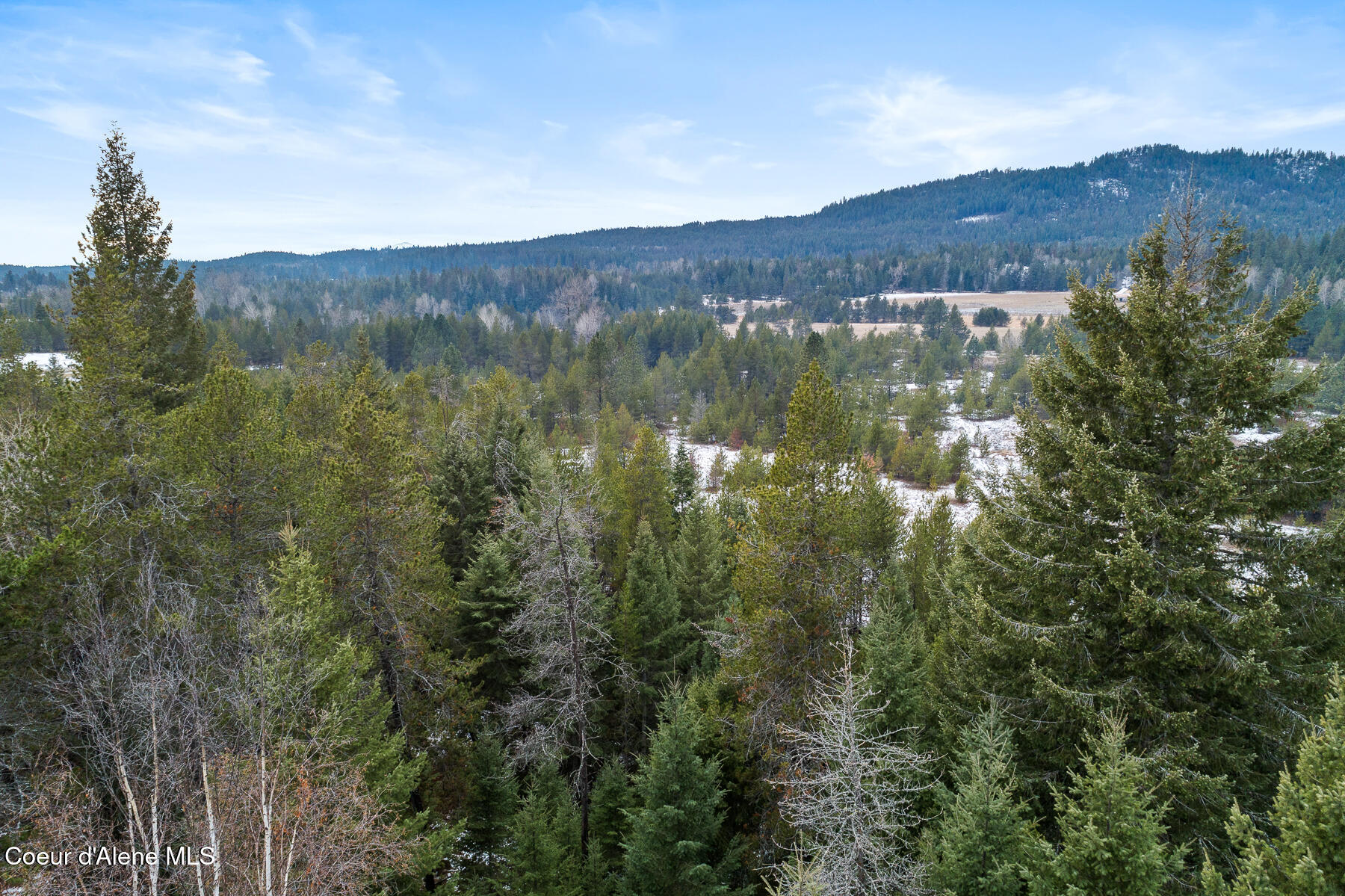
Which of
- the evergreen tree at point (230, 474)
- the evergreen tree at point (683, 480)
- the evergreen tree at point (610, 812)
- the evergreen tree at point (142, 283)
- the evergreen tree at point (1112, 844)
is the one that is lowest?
the evergreen tree at point (610, 812)

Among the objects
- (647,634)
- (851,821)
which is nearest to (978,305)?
(647,634)

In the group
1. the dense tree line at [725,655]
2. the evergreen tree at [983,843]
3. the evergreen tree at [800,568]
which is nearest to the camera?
the evergreen tree at [983,843]

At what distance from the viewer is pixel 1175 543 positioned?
882 centimetres

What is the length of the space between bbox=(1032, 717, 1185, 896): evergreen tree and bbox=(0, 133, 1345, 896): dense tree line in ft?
0.18

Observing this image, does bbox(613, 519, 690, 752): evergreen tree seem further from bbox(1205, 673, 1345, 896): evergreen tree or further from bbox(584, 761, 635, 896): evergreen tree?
bbox(1205, 673, 1345, 896): evergreen tree

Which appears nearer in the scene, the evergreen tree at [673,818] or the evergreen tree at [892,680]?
the evergreen tree at [673,818]

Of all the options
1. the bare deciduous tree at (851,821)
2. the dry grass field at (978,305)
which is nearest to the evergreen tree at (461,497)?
the bare deciduous tree at (851,821)

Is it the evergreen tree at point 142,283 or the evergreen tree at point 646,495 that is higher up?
the evergreen tree at point 142,283

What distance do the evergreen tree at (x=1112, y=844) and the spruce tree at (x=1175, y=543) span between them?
1.41m

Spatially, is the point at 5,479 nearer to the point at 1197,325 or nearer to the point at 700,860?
the point at 700,860

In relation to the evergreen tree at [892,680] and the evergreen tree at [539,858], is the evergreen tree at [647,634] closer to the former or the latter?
the evergreen tree at [539,858]

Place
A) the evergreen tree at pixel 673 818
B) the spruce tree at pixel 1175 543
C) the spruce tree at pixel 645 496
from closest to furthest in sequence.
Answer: the spruce tree at pixel 1175 543 → the evergreen tree at pixel 673 818 → the spruce tree at pixel 645 496

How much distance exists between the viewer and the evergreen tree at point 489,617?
1877 centimetres

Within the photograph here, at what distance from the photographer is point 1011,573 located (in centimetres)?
1022
